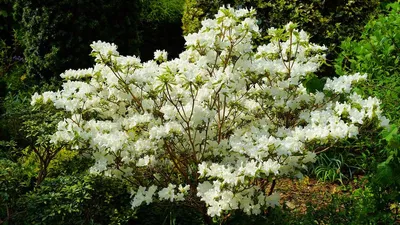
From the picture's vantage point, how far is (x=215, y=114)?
3137 mm

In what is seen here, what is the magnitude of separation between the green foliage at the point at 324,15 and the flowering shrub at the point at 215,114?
2.08m

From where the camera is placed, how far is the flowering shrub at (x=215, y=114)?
113 inches

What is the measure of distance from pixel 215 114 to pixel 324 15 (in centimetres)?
295

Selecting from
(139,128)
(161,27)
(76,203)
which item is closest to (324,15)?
(161,27)

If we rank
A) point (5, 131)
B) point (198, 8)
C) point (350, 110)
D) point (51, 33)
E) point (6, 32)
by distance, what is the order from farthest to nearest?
1. point (6, 32)
2. point (198, 8)
3. point (51, 33)
4. point (5, 131)
5. point (350, 110)

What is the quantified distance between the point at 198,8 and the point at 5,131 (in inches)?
100

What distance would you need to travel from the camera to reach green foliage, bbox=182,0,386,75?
18.2 ft

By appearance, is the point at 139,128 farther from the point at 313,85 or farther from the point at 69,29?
the point at 69,29

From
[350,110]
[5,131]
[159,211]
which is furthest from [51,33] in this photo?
[350,110]

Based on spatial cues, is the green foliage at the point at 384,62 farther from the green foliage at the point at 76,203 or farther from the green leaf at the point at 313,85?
the green foliage at the point at 76,203

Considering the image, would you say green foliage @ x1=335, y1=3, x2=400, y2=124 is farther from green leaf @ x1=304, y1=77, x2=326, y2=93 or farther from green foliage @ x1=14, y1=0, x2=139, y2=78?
green foliage @ x1=14, y1=0, x2=139, y2=78

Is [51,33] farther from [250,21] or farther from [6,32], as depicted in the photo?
[250,21]

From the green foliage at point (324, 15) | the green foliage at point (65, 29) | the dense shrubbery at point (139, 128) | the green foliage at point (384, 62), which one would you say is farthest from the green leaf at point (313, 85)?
the green foliage at point (65, 29)

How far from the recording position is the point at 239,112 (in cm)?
349
